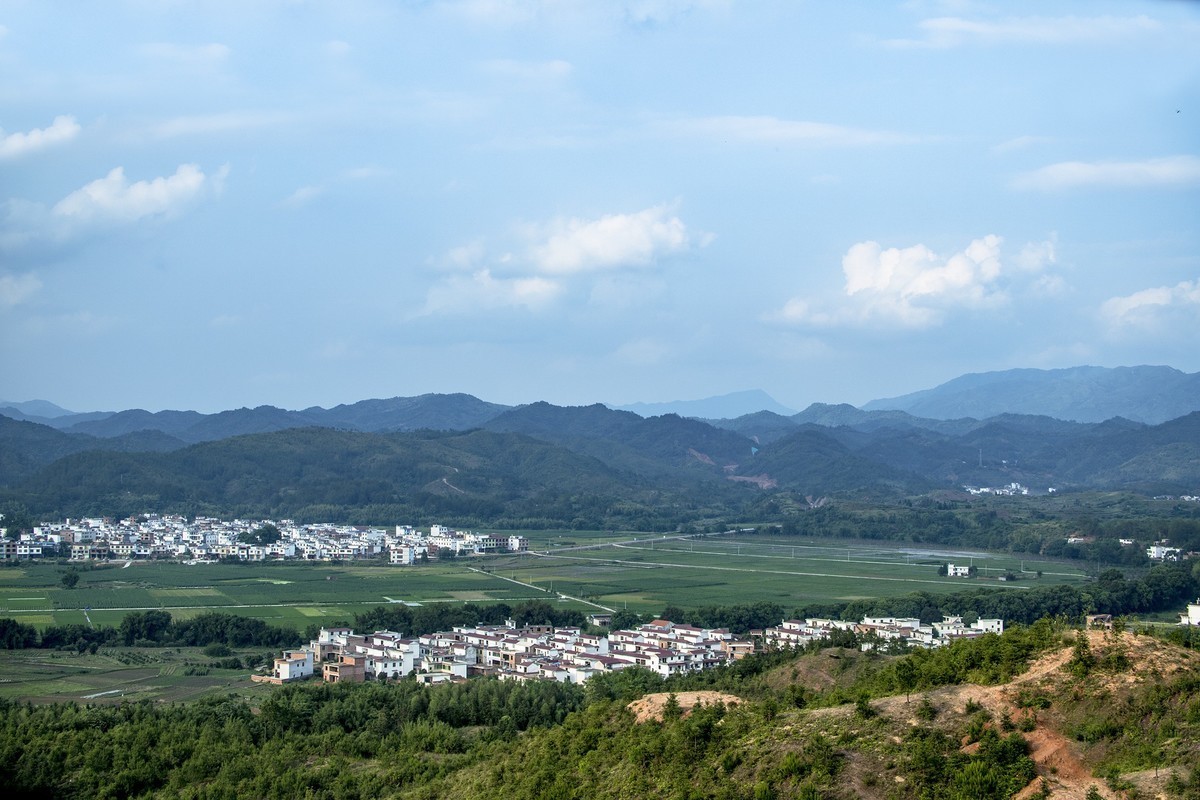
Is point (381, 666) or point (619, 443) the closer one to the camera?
point (381, 666)

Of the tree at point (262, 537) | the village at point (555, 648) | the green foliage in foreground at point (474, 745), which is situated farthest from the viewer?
the tree at point (262, 537)

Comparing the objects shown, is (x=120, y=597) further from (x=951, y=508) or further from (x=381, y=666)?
(x=951, y=508)

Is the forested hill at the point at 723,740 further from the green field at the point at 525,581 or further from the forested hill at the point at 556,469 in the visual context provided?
the forested hill at the point at 556,469

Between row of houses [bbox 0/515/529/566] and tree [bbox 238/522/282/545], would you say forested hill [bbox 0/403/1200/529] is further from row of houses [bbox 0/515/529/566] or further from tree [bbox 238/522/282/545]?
tree [bbox 238/522/282/545]

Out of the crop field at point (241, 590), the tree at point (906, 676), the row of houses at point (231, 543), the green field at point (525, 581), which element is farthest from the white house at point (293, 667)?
the row of houses at point (231, 543)

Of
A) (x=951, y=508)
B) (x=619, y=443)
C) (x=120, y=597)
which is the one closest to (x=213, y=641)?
(x=120, y=597)

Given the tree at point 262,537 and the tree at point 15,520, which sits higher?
the tree at point 15,520

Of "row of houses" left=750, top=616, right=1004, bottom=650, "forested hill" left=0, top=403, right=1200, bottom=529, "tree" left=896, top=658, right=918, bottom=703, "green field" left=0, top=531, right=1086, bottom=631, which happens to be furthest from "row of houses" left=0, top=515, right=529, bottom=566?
"tree" left=896, top=658, right=918, bottom=703
